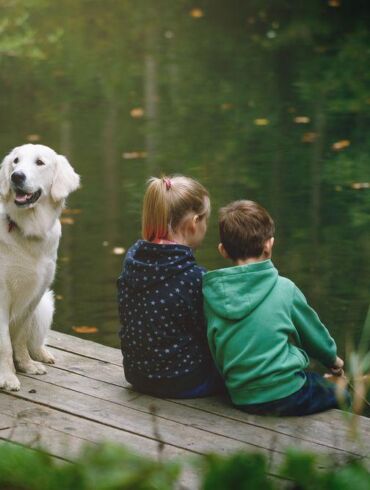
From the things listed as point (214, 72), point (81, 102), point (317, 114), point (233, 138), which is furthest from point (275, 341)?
point (214, 72)

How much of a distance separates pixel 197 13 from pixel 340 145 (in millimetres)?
10283

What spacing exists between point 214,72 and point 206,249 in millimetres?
7550

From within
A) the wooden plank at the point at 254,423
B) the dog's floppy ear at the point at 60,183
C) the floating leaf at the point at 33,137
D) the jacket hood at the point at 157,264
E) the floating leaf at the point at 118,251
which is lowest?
the wooden plank at the point at 254,423

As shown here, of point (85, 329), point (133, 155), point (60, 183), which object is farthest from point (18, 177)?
point (133, 155)

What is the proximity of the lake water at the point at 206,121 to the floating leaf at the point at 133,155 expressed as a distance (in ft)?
0.11

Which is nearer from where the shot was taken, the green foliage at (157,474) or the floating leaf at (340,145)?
the green foliage at (157,474)

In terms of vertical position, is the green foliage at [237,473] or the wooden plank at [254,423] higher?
the green foliage at [237,473]

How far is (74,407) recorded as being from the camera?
4.47 m

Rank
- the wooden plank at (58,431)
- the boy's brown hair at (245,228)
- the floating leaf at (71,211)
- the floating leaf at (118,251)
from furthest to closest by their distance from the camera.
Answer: the floating leaf at (71,211) < the floating leaf at (118,251) < the boy's brown hair at (245,228) < the wooden plank at (58,431)

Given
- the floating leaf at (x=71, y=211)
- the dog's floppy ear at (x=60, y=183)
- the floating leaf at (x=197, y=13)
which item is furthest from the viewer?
the floating leaf at (x=197, y=13)

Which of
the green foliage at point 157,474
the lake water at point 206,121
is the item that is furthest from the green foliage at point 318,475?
the lake water at point 206,121

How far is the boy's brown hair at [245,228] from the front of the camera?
441cm

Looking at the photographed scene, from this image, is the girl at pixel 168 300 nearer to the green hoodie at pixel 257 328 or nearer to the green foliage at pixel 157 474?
the green hoodie at pixel 257 328

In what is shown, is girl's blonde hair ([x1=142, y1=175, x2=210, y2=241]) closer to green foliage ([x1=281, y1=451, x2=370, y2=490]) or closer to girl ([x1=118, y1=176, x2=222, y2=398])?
girl ([x1=118, y1=176, x2=222, y2=398])
